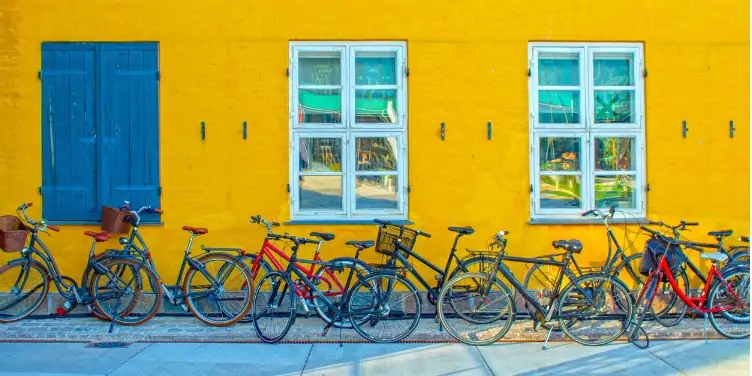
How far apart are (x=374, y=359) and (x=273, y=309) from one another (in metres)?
1.11

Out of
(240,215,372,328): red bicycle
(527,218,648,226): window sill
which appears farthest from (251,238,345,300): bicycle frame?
(527,218,648,226): window sill

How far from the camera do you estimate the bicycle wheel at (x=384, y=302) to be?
20.1ft

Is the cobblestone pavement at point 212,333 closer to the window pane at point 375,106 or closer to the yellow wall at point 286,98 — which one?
the yellow wall at point 286,98

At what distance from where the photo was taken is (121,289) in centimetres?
656

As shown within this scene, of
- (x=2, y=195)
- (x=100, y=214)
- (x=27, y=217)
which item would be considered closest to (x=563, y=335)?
(x=100, y=214)

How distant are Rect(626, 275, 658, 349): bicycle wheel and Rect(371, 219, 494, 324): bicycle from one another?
1393mm

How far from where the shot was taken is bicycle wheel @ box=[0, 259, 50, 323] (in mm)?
6629

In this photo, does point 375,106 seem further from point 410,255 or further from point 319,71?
point 410,255

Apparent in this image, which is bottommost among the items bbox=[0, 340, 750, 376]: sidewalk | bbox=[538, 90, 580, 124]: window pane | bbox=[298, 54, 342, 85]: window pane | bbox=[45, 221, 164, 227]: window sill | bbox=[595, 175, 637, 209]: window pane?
bbox=[0, 340, 750, 376]: sidewalk

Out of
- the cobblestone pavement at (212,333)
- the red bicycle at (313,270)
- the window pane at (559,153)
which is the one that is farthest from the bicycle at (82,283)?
the window pane at (559,153)

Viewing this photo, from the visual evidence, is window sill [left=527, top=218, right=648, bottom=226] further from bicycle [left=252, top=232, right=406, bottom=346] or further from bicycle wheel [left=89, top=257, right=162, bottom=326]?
bicycle wheel [left=89, top=257, right=162, bottom=326]

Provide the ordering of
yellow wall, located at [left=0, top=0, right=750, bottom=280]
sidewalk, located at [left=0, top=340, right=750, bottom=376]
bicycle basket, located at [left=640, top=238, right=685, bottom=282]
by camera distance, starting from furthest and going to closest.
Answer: yellow wall, located at [left=0, top=0, right=750, bottom=280] < bicycle basket, located at [left=640, top=238, right=685, bottom=282] < sidewalk, located at [left=0, top=340, right=750, bottom=376]

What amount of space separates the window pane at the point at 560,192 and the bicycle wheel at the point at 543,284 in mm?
769

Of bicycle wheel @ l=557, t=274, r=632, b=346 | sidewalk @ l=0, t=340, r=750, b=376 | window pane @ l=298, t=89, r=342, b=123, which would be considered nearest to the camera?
sidewalk @ l=0, t=340, r=750, b=376
